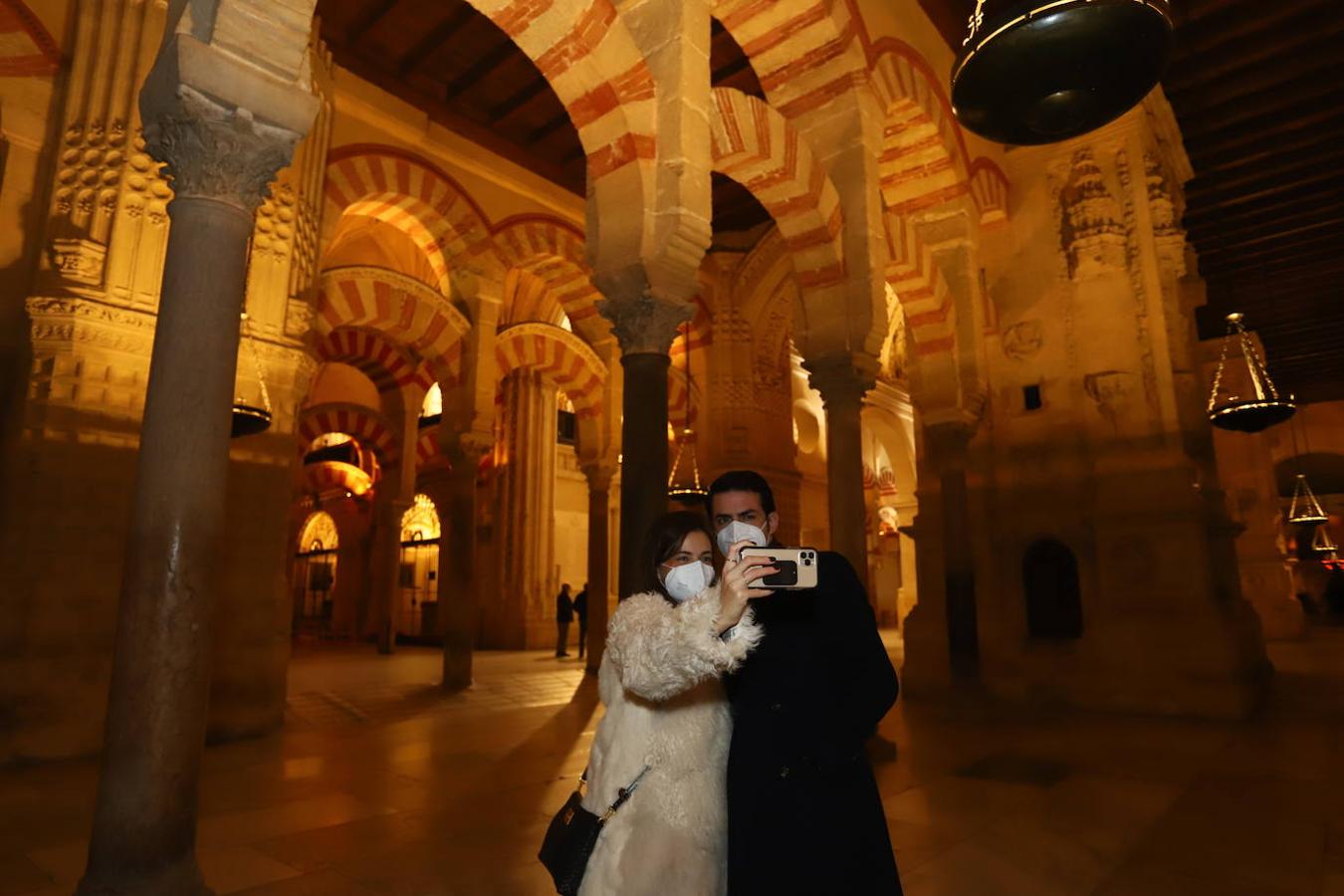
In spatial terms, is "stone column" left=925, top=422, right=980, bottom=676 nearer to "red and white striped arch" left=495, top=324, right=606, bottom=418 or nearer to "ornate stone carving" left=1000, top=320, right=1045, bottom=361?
"ornate stone carving" left=1000, top=320, right=1045, bottom=361

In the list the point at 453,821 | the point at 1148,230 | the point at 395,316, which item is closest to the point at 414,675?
the point at 395,316

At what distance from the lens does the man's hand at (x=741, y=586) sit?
1156mm

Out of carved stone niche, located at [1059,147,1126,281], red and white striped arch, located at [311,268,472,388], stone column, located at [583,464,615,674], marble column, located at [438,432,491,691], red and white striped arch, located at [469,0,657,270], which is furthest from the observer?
stone column, located at [583,464,615,674]

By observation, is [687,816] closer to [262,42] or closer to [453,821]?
[453,821]

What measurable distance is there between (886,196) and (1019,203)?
1.56m

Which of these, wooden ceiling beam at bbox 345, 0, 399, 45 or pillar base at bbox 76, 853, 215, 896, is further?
wooden ceiling beam at bbox 345, 0, 399, 45

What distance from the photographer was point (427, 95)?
24.5 feet

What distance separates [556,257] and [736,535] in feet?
25.3

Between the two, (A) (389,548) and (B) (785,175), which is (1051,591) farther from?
(A) (389,548)

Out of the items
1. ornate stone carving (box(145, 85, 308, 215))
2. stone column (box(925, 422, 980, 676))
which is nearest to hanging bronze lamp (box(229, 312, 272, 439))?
ornate stone carving (box(145, 85, 308, 215))

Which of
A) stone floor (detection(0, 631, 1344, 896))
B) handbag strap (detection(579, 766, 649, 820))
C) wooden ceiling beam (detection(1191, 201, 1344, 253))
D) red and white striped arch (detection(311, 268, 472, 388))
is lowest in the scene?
stone floor (detection(0, 631, 1344, 896))

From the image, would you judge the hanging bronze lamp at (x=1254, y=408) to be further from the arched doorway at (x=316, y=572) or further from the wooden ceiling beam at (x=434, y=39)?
the arched doorway at (x=316, y=572)

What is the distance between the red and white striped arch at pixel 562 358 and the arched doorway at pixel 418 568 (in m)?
5.18

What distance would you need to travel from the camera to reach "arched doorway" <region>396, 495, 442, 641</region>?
46.1ft
